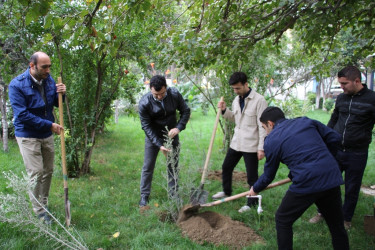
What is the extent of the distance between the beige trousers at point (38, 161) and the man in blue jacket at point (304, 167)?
2559mm

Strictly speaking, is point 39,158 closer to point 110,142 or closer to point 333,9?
point 333,9

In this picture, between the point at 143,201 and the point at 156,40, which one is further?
the point at 156,40

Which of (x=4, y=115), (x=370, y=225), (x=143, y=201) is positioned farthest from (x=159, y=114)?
(x=4, y=115)

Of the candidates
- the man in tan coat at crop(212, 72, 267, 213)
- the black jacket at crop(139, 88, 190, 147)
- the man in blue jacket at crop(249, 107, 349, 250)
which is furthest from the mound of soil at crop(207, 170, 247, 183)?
the man in blue jacket at crop(249, 107, 349, 250)

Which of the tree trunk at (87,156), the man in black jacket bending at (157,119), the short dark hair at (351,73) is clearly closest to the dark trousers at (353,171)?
the short dark hair at (351,73)

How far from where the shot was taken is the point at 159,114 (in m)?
4.11

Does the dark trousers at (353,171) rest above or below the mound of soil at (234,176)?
above

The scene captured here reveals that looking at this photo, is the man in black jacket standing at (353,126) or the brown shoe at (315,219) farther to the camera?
the brown shoe at (315,219)

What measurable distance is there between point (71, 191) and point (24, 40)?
2492mm

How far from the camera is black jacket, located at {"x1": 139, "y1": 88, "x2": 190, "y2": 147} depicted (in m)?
4.01

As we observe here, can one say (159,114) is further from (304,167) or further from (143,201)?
(304,167)

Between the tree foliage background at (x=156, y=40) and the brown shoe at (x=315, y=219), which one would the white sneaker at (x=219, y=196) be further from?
the tree foliage background at (x=156, y=40)

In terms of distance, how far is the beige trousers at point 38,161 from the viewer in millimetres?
3480

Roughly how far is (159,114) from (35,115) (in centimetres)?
151
